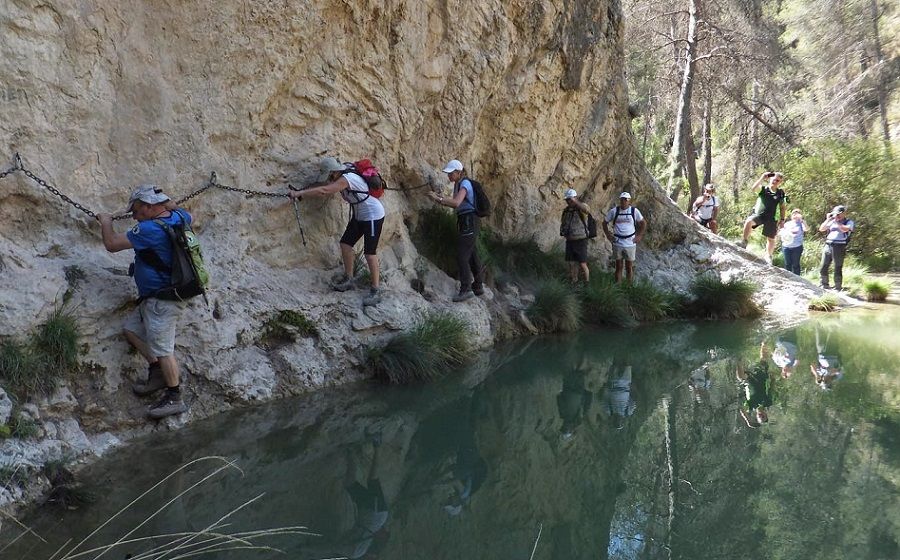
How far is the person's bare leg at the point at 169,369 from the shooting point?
5.48 meters

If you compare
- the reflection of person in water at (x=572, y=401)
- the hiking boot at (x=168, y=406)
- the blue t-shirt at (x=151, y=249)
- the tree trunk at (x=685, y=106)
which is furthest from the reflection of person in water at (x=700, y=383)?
the tree trunk at (x=685, y=106)

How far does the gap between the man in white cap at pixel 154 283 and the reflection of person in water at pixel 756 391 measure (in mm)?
4998

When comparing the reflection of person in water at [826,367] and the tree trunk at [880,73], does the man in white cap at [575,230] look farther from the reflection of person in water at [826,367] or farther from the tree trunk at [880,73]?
the tree trunk at [880,73]

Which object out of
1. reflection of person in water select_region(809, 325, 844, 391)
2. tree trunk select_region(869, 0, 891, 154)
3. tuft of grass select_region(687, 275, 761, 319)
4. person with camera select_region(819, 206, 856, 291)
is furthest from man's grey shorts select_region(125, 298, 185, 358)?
tree trunk select_region(869, 0, 891, 154)

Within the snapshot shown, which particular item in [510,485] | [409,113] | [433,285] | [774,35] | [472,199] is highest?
[774,35]

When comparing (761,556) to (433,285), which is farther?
(433,285)

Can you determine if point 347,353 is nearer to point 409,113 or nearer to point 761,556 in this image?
point 409,113

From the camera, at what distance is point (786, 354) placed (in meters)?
8.76

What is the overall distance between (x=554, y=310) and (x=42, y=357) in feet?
21.9

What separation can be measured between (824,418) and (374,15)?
6436mm

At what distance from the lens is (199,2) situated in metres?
6.53

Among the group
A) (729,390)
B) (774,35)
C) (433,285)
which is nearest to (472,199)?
(433,285)

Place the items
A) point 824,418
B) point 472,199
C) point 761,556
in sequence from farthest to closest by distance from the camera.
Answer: point 472,199, point 824,418, point 761,556

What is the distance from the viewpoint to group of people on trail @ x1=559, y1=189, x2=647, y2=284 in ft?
35.3
